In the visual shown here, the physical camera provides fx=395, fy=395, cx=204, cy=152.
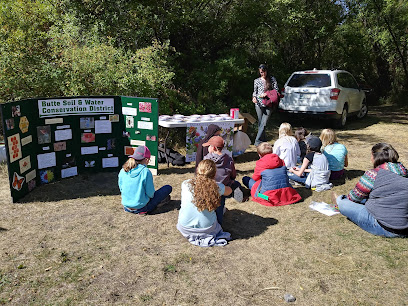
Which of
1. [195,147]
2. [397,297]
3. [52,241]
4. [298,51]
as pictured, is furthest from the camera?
[298,51]

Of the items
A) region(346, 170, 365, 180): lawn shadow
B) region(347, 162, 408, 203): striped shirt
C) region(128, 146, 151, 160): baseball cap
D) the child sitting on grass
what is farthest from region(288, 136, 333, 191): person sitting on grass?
region(128, 146, 151, 160): baseball cap

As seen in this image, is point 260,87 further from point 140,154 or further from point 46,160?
point 46,160

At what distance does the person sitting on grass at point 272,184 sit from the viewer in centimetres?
616

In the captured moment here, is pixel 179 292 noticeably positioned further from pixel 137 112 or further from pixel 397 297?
pixel 137 112

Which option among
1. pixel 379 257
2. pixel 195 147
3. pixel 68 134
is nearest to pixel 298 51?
pixel 195 147

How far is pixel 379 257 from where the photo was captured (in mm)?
4602

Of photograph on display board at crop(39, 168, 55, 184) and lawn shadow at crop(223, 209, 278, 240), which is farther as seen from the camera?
photograph on display board at crop(39, 168, 55, 184)

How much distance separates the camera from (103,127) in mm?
7457

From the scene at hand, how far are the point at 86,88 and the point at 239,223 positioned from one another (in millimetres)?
4973

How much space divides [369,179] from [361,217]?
53 centimetres

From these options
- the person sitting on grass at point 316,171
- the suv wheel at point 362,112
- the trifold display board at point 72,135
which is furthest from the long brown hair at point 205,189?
the suv wheel at point 362,112

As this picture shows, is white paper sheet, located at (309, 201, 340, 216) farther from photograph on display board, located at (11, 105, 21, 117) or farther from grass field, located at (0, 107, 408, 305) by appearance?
photograph on display board, located at (11, 105, 21, 117)

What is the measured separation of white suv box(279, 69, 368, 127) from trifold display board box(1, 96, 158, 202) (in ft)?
20.3

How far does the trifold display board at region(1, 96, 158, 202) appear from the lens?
20.4 ft
